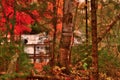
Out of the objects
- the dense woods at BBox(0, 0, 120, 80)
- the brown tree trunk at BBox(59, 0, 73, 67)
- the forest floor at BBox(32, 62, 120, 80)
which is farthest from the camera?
the brown tree trunk at BBox(59, 0, 73, 67)

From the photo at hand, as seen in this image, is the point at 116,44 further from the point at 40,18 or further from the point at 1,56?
the point at 1,56

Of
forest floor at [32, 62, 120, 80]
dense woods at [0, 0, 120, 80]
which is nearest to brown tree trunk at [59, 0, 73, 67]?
dense woods at [0, 0, 120, 80]

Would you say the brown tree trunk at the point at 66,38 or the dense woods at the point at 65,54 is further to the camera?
the brown tree trunk at the point at 66,38

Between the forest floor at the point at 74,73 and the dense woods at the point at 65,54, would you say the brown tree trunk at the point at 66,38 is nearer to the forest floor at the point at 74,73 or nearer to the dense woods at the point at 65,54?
the dense woods at the point at 65,54

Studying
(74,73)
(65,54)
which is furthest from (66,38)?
(74,73)

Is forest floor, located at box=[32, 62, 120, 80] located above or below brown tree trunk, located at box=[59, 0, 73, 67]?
below

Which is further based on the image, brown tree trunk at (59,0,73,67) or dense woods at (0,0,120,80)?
brown tree trunk at (59,0,73,67)

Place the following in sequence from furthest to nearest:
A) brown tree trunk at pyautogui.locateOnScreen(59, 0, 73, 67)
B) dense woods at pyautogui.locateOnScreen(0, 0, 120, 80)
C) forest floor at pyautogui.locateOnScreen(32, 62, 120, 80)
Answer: brown tree trunk at pyautogui.locateOnScreen(59, 0, 73, 67) < forest floor at pyautogui.locateOnScreen(32, 62, 120, 80) < dense woods at pyautogui.locateOnScreen(0, 0, 120, 80)

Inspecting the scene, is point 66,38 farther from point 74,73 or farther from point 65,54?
point 74,73

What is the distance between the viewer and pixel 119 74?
350 inches

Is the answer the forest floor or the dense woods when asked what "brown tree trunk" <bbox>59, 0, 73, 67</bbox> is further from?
the forest floor

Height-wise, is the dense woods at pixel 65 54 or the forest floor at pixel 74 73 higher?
the dense woods at pixel 65 54

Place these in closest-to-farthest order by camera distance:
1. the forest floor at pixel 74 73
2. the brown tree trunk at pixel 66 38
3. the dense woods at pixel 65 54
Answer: the dense woods at pixel 65 54 → the forest floor at pixel 74 73 → the brown tree trunk at pixel 66 38

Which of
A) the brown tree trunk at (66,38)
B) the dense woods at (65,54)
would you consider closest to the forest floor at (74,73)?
the dense woods at (65,54)
